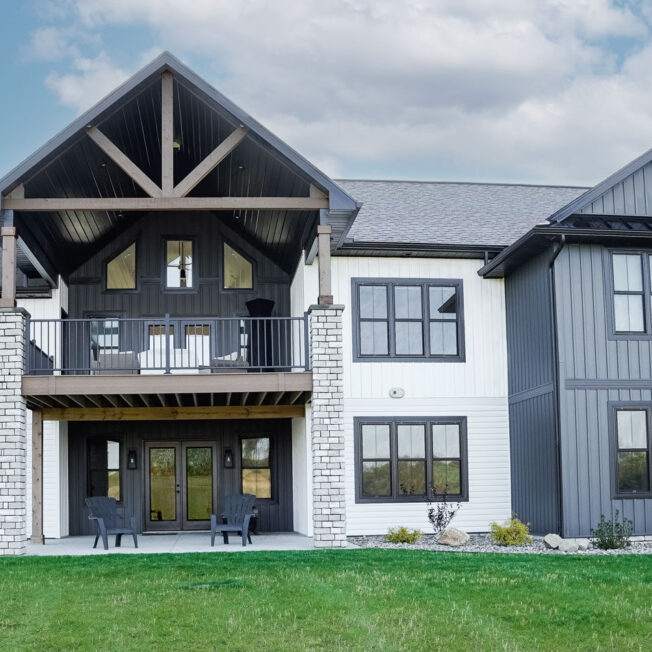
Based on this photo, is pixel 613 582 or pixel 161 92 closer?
pixel 613 582

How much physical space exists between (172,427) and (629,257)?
944cm

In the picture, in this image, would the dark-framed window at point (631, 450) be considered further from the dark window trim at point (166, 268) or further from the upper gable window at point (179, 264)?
the upper gable window at point (179, 264)

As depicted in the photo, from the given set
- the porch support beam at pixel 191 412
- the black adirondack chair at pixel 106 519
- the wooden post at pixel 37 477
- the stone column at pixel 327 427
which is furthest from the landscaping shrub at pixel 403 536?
the wooden post at pixel 37 477

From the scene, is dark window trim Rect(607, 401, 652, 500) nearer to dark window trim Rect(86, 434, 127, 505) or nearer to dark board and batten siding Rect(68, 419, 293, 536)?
dark board and batten siding Rect(68, 419, 293, 536)

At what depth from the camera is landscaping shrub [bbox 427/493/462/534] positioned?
17969 millimetres

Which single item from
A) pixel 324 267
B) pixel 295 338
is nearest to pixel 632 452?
pixel 324 267

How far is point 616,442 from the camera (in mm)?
16688

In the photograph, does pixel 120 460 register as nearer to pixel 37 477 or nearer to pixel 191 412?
pixel 37 477

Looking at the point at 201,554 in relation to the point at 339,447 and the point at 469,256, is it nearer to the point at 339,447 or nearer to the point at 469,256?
the point at 339,447

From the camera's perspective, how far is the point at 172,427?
20.7 meters

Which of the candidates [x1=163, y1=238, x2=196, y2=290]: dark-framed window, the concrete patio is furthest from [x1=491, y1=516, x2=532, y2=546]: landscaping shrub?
[x1=163, y1=238, x2=196, y2=290]: dark-framed window

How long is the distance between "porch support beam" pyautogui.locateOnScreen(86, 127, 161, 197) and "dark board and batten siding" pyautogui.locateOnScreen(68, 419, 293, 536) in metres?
6.46

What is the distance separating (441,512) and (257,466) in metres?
4.37

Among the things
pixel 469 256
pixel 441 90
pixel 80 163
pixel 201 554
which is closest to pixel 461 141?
pixel 441 90
